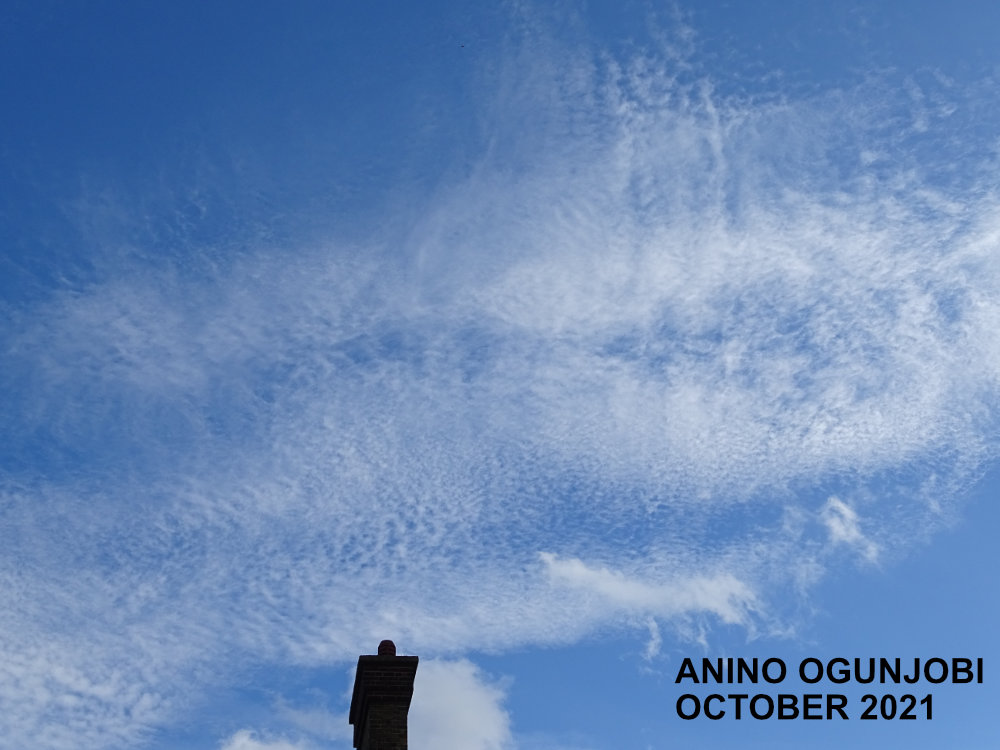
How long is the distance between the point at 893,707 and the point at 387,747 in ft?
28.5

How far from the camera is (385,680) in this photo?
14508 mm

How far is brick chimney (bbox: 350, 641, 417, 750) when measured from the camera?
14348mm

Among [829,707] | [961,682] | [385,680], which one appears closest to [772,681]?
[829,707]

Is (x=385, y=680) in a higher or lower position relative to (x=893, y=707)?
lower

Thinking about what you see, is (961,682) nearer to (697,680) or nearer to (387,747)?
(697,680)

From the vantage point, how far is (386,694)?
14477mm

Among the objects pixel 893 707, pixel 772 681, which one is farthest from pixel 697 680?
pixel 893 707

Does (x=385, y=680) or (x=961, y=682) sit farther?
(x=961, y=682)

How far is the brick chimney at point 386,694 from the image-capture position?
47.1 feet

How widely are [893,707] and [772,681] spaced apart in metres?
1.84

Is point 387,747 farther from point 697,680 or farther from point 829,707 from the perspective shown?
point 829,707

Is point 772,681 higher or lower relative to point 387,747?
higher

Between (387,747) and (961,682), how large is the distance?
9.78 meters

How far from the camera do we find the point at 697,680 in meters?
19.5
